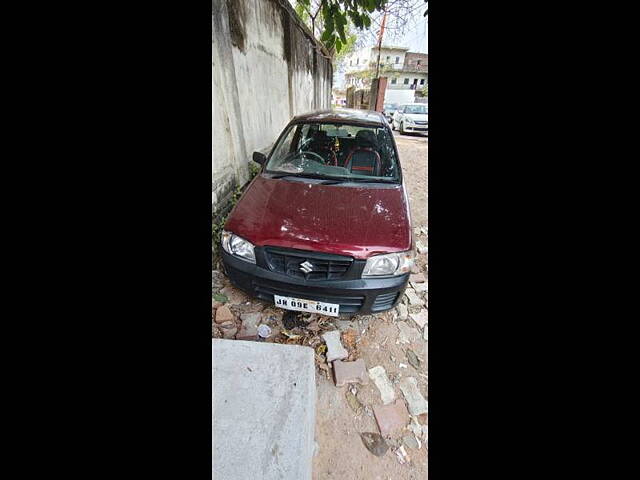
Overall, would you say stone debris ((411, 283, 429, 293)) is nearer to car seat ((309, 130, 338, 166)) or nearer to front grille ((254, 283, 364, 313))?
front grille ((254, 283, 364, 313))

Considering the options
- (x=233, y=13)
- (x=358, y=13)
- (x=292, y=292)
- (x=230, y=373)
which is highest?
(x=233, y=13)

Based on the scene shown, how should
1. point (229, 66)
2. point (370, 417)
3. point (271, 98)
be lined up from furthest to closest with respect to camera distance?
1. point (271, 98)
2. point (229, 66)
3. point (370, 417)

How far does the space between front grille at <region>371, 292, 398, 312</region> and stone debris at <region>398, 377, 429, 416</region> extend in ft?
1.65

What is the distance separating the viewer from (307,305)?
199 centimetres

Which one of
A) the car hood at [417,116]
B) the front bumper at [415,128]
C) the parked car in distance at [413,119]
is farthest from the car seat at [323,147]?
the car hood at [417,116]

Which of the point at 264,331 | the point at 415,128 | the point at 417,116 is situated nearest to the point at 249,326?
the point at 264,331

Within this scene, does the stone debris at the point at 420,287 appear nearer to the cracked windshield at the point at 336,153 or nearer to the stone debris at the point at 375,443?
the cracked windshield at the point at 336,153

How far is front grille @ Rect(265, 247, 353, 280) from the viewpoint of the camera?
1848 millimetres

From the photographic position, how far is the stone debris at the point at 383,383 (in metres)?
1.84

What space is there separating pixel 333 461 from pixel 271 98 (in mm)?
5442

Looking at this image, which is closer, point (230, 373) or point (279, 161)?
point (230, 373)

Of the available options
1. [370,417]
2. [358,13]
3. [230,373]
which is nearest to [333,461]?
[370,417]
